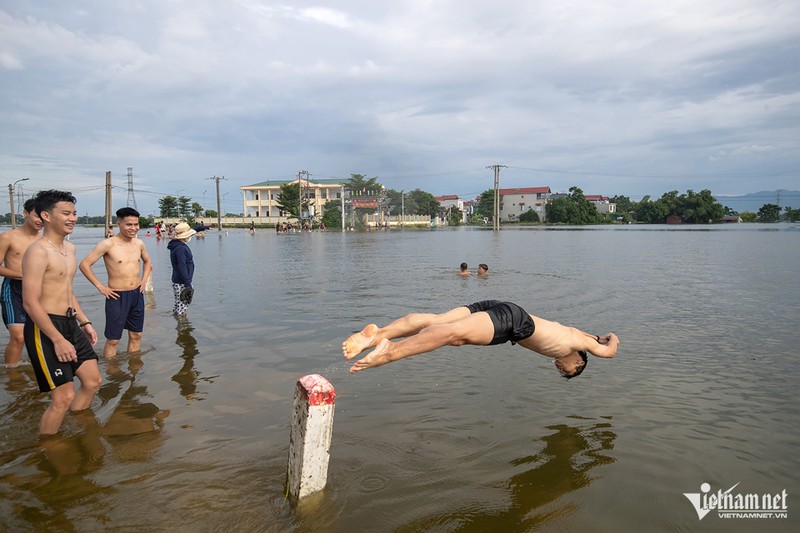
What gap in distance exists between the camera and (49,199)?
4.39 meters

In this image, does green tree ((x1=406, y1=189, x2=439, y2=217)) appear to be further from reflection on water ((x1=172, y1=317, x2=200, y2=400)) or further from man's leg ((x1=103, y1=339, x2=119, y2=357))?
man's leg ((x1=103, y1=339, x2=119, y2=357))

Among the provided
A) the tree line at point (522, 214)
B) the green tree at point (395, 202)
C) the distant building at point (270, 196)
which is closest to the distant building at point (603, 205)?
the tree line at point (522, 214)

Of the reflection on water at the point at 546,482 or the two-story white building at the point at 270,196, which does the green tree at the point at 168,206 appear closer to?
the two-story white building at the point at 270,196

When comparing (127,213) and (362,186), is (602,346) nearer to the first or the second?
(127,213)

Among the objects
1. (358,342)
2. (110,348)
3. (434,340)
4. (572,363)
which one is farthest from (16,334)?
(572,363)

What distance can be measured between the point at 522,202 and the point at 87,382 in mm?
124643

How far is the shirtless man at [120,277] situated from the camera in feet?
22.1

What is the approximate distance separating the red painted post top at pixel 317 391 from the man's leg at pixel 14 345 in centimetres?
551

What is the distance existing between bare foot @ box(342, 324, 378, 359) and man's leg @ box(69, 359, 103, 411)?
8.86 ft

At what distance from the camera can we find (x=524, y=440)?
15.8ft

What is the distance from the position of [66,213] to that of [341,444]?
10.9 ft

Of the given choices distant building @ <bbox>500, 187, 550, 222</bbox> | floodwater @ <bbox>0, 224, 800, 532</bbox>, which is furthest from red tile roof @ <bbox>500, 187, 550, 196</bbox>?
floodwater @ <bbox>0, 224, 800, 532</bbox>

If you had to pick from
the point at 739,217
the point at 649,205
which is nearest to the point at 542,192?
the point at 649,205

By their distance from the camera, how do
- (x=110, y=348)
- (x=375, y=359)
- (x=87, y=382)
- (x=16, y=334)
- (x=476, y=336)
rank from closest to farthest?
(x=375, y=359)
(x=476, y=336)
(x=87, y=382)
(x=16, y=334)
(x=110, y=348)
